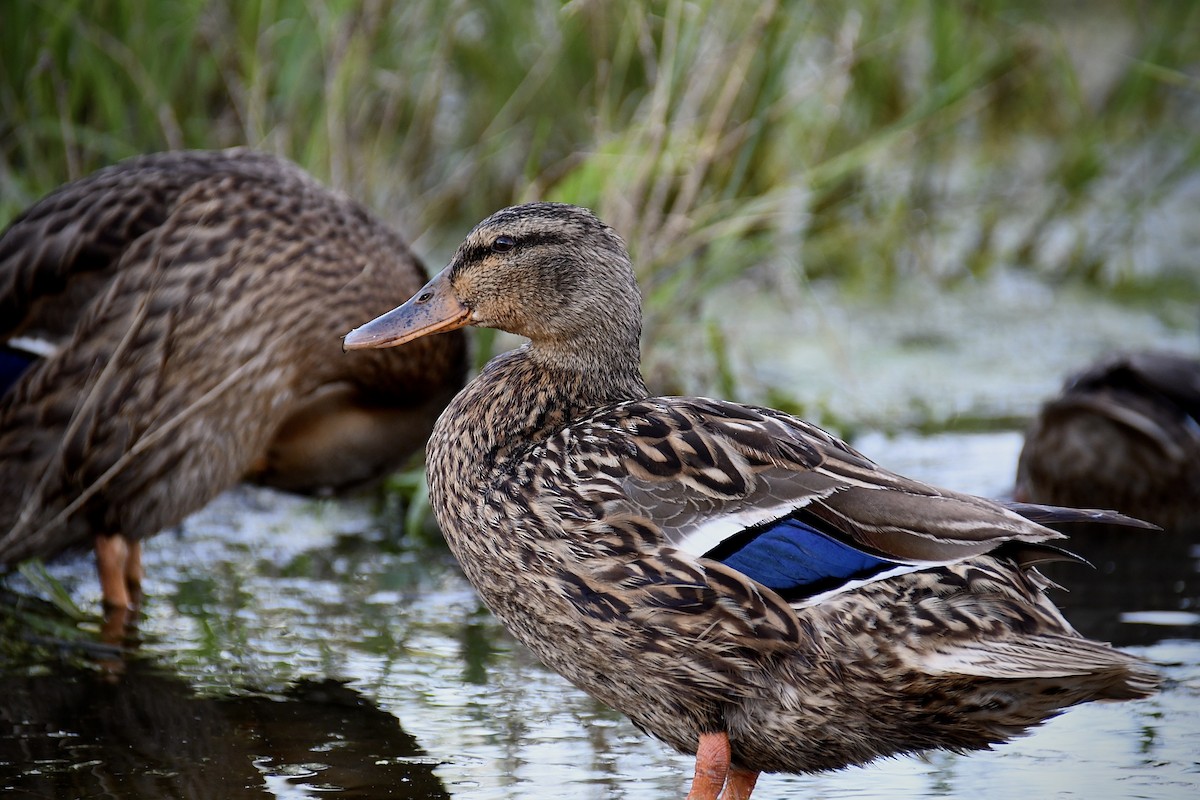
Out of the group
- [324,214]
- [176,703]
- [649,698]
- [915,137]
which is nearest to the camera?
[649,698]

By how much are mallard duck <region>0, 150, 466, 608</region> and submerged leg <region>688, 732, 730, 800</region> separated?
1.78 meters

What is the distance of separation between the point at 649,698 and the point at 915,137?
450 centimetres

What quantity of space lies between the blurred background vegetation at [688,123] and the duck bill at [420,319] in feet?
5.45

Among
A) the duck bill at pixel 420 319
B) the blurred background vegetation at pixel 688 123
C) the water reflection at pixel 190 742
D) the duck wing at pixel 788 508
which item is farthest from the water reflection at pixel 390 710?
the blurred background vegetation at pixel 688 123

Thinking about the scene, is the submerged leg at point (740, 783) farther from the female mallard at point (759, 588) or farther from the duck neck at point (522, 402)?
the duck neck at point (522, 402)

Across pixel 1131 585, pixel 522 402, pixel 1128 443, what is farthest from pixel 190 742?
pixel 1128 443

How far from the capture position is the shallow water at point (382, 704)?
3426 mm

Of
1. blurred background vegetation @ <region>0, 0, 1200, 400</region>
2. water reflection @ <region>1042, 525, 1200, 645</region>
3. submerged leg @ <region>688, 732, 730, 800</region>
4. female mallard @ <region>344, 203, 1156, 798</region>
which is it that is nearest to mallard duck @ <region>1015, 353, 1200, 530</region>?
water reflection @ <region>1042, 525, 1200, 645</region>

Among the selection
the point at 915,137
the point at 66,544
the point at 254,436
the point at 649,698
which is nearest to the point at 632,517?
the point at 649,698

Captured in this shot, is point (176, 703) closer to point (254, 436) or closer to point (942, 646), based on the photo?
point (254, 436)

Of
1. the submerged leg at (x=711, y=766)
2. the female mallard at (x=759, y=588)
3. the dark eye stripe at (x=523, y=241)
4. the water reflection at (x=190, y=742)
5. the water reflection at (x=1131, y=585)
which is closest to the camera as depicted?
the female mallard at (x=759, y=588)

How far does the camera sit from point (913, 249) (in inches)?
297

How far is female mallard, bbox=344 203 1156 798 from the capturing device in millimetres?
3059

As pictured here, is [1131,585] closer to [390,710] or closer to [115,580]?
[390,710]
